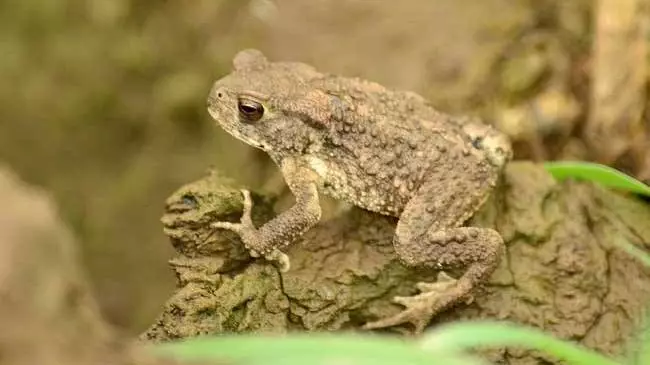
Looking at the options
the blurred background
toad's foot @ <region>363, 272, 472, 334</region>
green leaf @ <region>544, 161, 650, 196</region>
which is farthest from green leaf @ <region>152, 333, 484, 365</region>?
the blurred background

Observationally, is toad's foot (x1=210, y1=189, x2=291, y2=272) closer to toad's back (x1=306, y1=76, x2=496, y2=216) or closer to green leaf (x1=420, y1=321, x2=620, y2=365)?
toad's back (x1=306, y1=76, x2=496, y2=216)

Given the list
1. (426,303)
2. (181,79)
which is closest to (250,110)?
(426,303)

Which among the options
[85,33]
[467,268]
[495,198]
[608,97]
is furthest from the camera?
[85,33]

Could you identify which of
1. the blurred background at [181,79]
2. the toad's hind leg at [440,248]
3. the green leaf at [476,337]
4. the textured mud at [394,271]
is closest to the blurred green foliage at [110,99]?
the blurred background at [181,79]

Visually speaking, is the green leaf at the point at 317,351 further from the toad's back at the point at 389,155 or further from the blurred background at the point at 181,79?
the blurred background at the point at 181,79

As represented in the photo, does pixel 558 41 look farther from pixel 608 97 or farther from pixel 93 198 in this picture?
pixel 93 198

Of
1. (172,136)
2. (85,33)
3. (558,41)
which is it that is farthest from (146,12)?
(558,41)

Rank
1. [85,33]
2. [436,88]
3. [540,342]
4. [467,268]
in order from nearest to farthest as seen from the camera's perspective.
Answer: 1. [540,342]
2. [467,268]
3. [436,88]
4. [85,33]
